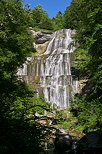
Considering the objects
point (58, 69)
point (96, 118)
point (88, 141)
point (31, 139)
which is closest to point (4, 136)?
point (31, 139)

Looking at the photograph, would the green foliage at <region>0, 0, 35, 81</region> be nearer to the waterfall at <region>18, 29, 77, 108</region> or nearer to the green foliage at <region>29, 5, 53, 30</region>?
the waterfall at <region>18, 29, 77, 108</region>

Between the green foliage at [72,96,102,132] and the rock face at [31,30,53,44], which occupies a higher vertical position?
the rock face at [31,30,53,44]

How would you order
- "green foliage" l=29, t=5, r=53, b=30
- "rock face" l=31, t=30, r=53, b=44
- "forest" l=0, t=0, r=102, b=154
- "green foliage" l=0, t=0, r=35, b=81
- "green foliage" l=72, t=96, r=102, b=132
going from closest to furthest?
1. "forest" l=0, t=0, r=102, b=154
2. "green foliage" l=72, t=96, r=102, b=132
3. "green foliage" l=0, t=0, r=35, b=81
4. "rock face" l=31, t=30, r=53, b=44
5. "green foliage" l=29, t=5, r=53, b=30

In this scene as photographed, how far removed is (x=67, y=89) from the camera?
72.9 ft

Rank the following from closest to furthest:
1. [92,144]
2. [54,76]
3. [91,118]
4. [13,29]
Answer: [92,144], [91,118], [13,29], [54,76]

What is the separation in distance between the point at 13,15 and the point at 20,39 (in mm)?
2513

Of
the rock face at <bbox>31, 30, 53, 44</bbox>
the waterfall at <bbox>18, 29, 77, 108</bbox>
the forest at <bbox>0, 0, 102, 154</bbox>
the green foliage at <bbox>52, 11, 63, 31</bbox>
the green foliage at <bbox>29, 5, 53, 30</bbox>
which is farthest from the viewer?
the green foliage at <bbox>29, 5, 53, 30</bbox>

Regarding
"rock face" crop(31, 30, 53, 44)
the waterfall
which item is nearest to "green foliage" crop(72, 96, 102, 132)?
the waterfall

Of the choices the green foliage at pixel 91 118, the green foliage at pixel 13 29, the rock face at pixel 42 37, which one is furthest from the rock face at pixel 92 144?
the rock face at pixel 42 37

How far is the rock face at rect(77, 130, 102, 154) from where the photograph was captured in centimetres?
816

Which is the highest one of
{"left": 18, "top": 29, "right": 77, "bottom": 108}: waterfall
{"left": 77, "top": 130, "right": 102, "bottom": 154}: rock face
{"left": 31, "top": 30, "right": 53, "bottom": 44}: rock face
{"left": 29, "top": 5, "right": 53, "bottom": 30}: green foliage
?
{"left": 29, "top": 5, "right": 53, "bottom": 30}: green foliage

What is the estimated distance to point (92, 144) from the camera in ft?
27.7

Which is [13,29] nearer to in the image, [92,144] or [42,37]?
[92,144]

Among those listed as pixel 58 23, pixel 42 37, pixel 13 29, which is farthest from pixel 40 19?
pixel 13 29
